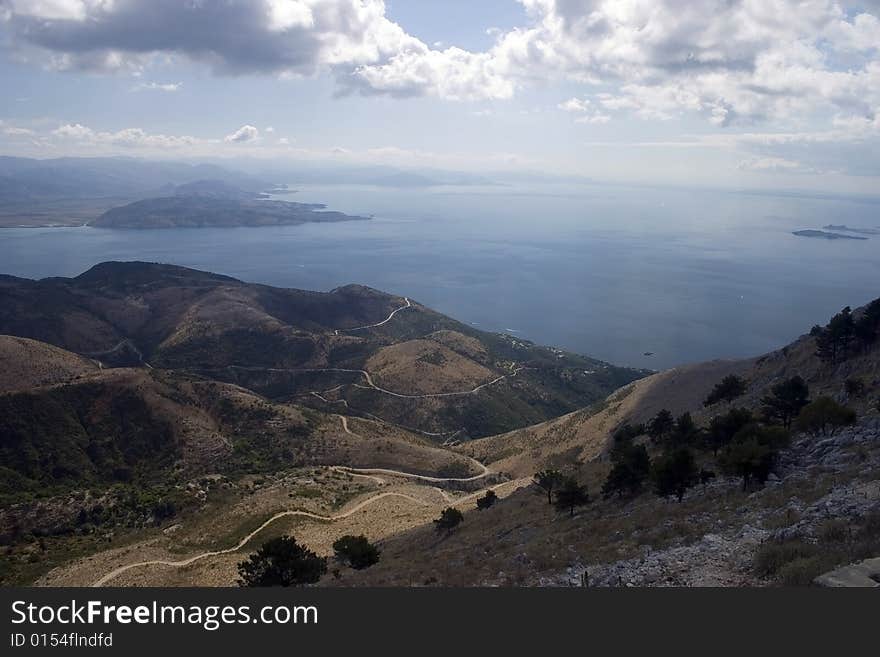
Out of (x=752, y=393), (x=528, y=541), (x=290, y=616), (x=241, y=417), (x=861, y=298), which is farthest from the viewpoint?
(x=861, y=298)

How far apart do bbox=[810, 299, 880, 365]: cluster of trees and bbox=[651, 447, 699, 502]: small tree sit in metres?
20.2

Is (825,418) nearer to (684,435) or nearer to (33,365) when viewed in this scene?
(684,435)

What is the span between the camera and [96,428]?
54250 mm

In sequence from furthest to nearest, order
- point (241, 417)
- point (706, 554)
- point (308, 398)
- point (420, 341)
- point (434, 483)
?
point (420, 341), point (308, 398), point (241, 417), point (434, 483), point (706, 554)

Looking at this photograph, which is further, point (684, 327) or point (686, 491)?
point (684, 327)

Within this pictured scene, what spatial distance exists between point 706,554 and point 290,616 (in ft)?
29.9

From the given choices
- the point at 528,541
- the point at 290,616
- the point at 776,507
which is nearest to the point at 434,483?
the point at 528,541

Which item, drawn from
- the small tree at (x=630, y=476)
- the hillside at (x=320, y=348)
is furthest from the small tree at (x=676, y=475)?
the hillside at (x=320, y=348)

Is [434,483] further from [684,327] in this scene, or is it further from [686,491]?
[684,327]

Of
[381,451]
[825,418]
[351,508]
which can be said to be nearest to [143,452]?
[381,451]

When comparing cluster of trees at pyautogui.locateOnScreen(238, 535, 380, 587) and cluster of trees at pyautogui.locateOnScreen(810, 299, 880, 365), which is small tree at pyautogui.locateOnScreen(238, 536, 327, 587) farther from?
cluster of trees at pyautogui.locateOnScreen(810, 299, 880, 365)

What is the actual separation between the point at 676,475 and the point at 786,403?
32.3ft

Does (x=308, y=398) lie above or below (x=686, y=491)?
below

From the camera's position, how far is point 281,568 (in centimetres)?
2022
